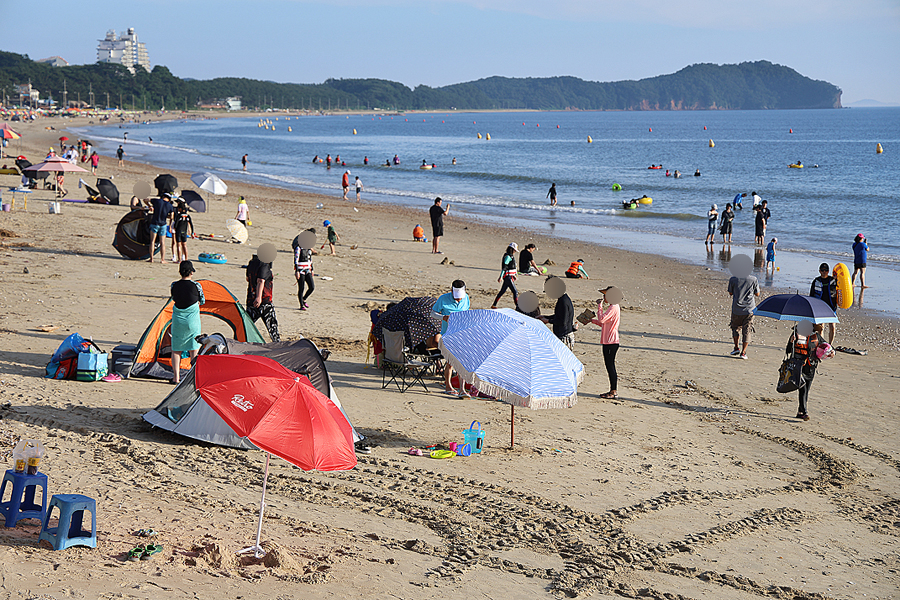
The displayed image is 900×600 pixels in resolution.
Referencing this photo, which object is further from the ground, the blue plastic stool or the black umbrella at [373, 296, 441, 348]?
the black umbrella at [373, 296, 441, 348]

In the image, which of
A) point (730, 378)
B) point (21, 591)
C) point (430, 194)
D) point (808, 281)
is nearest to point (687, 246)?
point (808, 281)

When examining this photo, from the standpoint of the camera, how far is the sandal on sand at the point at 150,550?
210 inches

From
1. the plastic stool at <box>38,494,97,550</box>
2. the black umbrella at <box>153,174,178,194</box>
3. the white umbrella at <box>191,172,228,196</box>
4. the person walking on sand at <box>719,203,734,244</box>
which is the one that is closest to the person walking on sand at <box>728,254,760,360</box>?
the plastic stool at <box>38,494,97,550</box>

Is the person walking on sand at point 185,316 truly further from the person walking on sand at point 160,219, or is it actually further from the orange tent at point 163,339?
the person walking on sand at point 160,219

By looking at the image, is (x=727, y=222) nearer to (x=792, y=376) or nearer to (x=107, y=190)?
(x=792, y=376)

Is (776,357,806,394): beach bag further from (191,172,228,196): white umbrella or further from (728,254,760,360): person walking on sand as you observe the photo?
(191,172,228,196): white umbrella

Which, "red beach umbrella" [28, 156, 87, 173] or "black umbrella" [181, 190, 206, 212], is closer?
"black umbrella" [181, 190, 206, 212]

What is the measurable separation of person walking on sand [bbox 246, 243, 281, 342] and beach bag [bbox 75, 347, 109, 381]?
9.18 ft

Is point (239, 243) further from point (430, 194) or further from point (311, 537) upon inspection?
point (430, 194)

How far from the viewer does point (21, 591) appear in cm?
466

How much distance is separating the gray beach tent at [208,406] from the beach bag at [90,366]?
1752 mm


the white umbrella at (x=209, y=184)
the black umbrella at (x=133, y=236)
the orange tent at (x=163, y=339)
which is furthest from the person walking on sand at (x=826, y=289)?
the white umbrella at (x=209, y=184)

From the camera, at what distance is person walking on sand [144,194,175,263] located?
1631 cm

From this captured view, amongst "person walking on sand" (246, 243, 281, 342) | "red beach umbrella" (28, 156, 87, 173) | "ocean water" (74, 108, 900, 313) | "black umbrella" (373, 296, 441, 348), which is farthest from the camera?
"ocean water" (74, 108, 900, 313)
